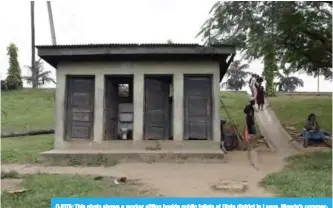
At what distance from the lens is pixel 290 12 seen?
11.3m

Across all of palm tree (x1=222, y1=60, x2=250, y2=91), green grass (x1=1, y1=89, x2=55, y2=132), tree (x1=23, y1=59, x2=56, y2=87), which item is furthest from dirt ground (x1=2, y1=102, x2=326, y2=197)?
tree (x1=23, y1=59, x2=56, y2=87)

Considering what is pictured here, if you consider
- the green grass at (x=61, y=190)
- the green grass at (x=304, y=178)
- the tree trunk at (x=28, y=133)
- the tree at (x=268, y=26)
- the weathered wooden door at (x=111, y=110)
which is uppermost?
the tree at (x=268, y=26)

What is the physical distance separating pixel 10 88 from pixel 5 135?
1572 cm

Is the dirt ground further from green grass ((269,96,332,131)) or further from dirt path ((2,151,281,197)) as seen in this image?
green grass ((269,96,332,131))

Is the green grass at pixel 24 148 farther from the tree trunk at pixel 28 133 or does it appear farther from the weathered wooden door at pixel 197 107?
the weathered wooden door at pixel 197 107

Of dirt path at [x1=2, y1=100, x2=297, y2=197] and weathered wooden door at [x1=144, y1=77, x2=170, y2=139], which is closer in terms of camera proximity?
dirt path at [x1=2, y1=100, x2=297, y2=197]

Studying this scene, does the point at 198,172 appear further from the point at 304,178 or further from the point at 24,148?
the point at 24,148

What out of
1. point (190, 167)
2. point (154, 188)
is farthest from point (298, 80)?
point (154, 188)

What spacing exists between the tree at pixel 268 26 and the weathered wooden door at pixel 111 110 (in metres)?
3.24

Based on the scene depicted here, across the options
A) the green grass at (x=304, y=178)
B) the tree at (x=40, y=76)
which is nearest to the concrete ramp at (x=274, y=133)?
the green grass at (x=304, y=178)

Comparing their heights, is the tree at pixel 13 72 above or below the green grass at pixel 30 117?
above

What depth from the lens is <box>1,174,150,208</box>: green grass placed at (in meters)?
7.24

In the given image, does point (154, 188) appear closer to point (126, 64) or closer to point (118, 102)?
point (126, 64)

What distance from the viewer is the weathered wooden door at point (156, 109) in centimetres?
1306
